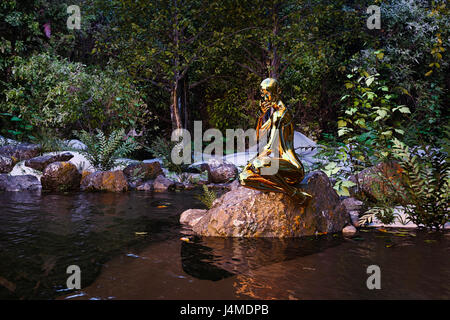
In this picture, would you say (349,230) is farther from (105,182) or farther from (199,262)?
(105,182)

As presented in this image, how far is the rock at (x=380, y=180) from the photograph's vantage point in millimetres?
6270

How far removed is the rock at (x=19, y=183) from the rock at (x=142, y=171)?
2.45 meters

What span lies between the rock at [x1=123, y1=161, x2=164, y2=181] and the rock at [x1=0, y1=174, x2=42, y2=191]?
96.4 inches

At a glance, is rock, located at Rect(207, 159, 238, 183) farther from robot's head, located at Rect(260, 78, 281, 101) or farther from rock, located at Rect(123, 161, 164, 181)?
robot's head, located at Rect(260, 78, 281, 101)

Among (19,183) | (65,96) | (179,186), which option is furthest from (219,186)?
(65,96)

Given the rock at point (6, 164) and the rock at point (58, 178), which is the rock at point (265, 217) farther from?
the rock at point (6, 164)

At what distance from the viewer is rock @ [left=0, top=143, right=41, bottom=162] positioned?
12852 mm

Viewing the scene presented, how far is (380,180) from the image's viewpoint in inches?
273

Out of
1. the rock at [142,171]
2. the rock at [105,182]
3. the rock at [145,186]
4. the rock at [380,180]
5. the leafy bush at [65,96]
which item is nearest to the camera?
the rock at [380,180]

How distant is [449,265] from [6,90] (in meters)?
16.5

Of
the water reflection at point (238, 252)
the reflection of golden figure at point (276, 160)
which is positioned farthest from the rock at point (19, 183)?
the reflection of golden figure at point (276, 160)
